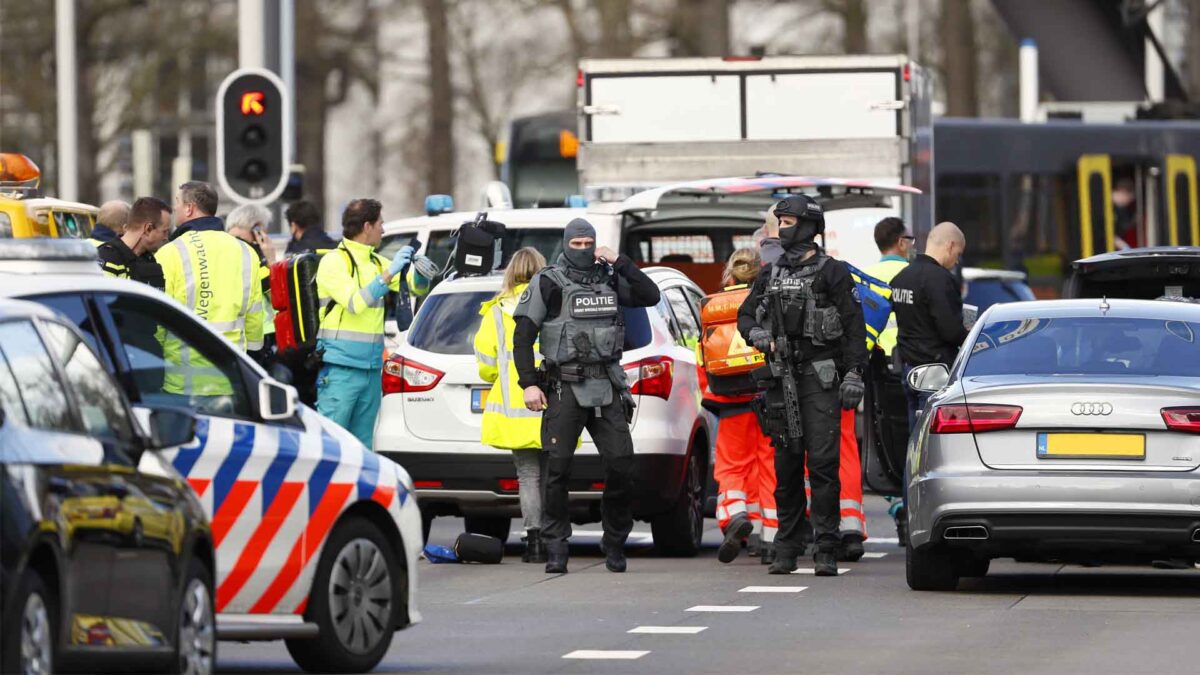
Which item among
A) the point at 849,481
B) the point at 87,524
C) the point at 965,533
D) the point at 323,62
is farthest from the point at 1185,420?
the point at 323,62

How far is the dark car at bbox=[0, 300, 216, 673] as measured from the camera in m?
7.16

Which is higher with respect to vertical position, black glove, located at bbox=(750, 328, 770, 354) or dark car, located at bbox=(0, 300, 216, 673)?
black glove, located at bbox=(750, 328, 770, 354)

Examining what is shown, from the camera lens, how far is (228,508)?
362 inches

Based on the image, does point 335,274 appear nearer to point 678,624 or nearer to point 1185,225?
point 678,624

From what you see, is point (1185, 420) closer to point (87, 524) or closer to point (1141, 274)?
point (1141, 274)

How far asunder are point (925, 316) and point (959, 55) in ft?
110

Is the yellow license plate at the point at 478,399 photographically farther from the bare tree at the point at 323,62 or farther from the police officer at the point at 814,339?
the bare tree at the point at 323,62

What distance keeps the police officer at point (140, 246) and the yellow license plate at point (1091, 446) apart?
14.0 feet

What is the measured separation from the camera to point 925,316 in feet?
50.6

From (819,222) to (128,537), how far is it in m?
6.87

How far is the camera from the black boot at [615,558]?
47.3 feet

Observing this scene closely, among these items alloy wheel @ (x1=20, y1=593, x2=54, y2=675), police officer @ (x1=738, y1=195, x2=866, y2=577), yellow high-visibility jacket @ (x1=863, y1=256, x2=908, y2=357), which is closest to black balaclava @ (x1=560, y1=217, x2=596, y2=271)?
police officer @ (x1=738, y1=195, x2=866, y2=577)

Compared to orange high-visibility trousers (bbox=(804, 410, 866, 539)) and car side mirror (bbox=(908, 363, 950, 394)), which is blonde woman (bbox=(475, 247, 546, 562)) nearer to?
orange high-visibility trousers (bbox=(804, 410, 866, 539))

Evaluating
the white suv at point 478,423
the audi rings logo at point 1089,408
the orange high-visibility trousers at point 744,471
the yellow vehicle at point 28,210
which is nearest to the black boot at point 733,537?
the orange high-visibility trousers at point 744,471
